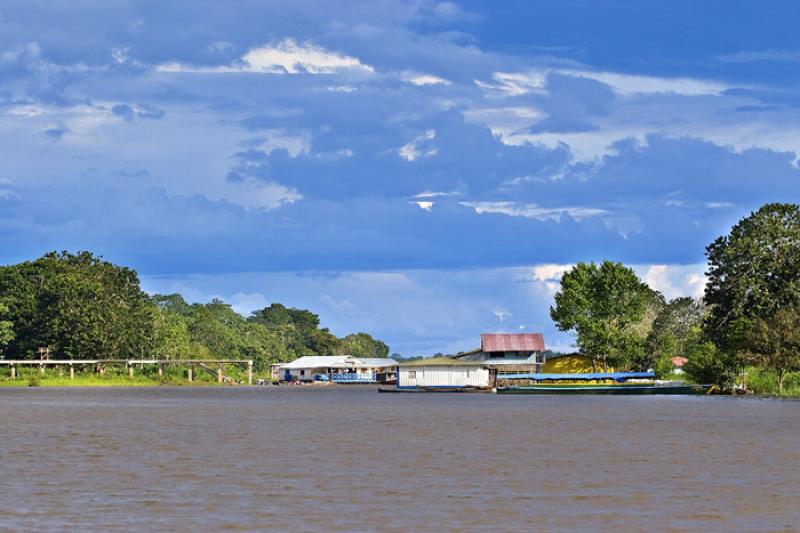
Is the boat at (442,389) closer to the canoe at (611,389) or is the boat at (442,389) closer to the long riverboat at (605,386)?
the long riverboat at (605,386)

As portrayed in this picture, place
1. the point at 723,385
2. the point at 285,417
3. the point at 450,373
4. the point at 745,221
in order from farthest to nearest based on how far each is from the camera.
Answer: the point at 450,373, the point at 723,385, the point at 745,221, the point at 285,417

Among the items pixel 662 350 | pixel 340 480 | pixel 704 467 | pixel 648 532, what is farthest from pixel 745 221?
pixel 648 532

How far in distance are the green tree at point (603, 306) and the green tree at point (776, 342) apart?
54.2 metres

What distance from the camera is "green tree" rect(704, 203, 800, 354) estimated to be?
11494cm

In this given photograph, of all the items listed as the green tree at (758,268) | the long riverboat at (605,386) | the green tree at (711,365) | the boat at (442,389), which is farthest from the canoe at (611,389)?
the green tree at (758,268)

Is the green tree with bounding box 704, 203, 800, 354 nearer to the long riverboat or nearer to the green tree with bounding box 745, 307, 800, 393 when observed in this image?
the green tree with bounding box 745, 307, 800, 393

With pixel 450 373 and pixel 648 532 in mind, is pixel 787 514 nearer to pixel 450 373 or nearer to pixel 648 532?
pixel 648 532

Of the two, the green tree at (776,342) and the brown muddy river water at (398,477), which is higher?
the green tree at (776,342)

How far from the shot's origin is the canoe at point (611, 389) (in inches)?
5261

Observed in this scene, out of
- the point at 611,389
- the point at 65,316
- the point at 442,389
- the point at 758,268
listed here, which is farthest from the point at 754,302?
the point at 65,316

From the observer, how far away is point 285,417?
78562 millimetres

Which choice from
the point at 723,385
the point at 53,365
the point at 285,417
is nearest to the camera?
the point at 285,417

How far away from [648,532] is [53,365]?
7083 inches

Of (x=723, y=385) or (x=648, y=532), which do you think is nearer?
(x=648, y=532)
